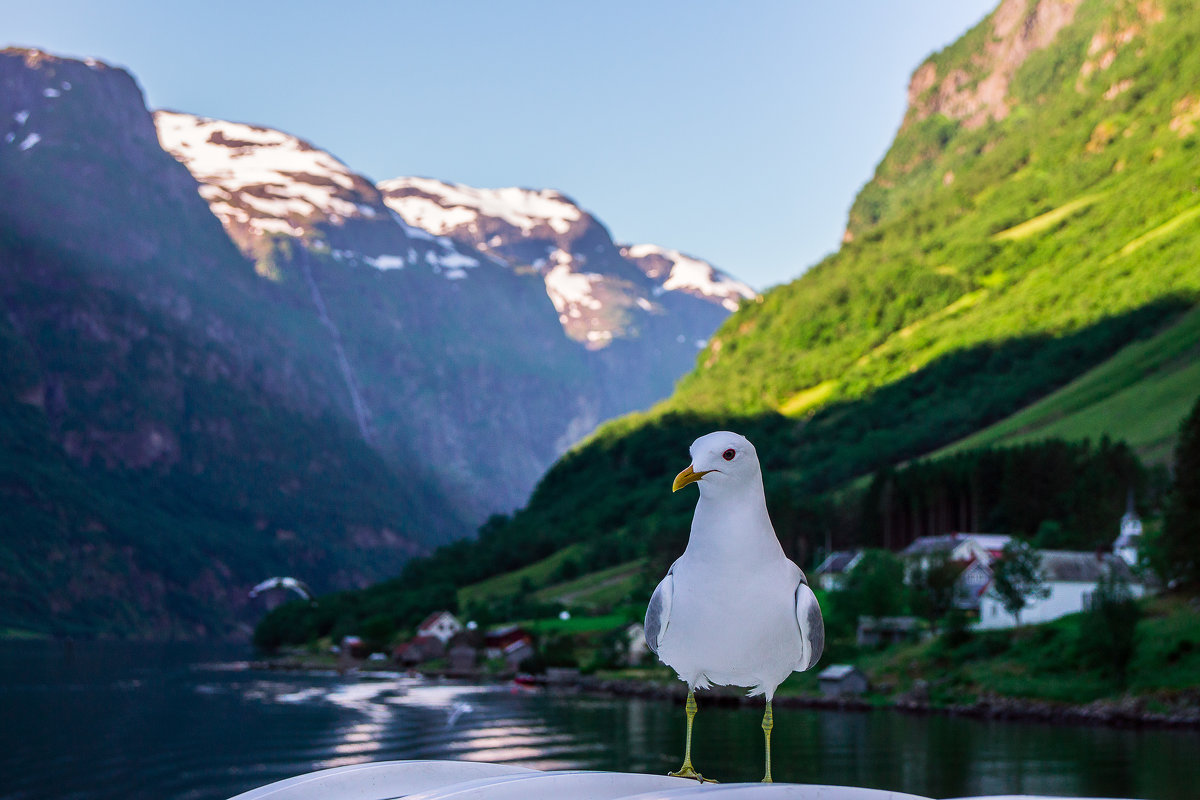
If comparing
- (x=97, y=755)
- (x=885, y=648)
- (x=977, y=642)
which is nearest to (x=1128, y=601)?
(x=977, y=642)

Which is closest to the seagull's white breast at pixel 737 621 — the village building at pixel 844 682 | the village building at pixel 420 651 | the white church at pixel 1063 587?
the village building at pixel 844 682

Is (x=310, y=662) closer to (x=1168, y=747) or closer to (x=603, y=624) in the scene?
(x=603, y=624)

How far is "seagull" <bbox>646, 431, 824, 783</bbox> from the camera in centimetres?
601

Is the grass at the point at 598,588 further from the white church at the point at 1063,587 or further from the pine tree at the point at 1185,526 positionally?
the pine tree at the point at 1185,526

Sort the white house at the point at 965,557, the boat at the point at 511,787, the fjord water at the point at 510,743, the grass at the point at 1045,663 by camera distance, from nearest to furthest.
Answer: the boat at the point at 511,787, the fjord water at the point at 510,743, the grass at the point at 1045,663, the white house at the point at 965,557

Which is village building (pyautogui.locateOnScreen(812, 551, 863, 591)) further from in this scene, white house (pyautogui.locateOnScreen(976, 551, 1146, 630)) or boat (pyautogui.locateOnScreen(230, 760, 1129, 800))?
boat (pyautogui.locateOnScreen(230, 760, 1129, 800))

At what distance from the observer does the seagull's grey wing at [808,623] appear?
6219 mm

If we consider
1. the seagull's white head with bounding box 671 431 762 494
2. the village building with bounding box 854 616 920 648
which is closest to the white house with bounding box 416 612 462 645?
the village building with bounding box 854 616 920 648

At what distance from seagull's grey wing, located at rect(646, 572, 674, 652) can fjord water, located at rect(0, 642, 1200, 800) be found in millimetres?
40360

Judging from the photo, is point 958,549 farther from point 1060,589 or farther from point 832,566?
point 1060,589

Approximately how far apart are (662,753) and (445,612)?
97193 millimetres

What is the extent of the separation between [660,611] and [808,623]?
2.75 ft

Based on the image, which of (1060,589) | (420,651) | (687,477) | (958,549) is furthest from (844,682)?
(687,477)

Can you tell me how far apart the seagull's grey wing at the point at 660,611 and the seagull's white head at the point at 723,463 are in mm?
746
